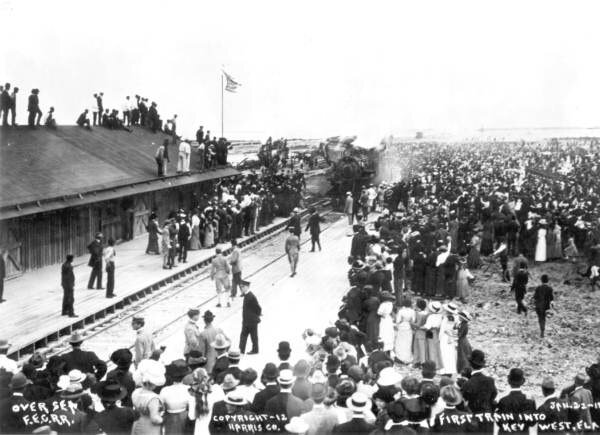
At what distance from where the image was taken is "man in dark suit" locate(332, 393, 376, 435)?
639 centimetres

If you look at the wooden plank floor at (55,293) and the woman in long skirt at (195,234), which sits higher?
the woman in long skirt at (195,234)

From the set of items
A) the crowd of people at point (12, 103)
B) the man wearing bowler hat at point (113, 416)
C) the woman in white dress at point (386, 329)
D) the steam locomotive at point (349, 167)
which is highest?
the crowd of people at point (12, 103)

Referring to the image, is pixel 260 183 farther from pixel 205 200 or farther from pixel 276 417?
pixel 276 417

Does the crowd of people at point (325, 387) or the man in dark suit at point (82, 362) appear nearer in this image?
the crowd of people at point (325, 387)

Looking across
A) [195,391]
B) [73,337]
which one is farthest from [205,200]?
[195,391]

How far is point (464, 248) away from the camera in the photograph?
67.1 ft

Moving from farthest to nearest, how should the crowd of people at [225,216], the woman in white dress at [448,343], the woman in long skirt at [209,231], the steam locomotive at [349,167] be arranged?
the steam locomotive at [349,167] < the woman in long skirt at [209,231] < the crowd of people at [225,216] < the woman in white dress at [448,343]

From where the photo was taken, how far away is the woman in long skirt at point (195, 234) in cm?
2169

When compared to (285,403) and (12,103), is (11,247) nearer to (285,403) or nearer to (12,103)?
(12,103)

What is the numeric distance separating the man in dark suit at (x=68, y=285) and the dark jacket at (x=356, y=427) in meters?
9.02

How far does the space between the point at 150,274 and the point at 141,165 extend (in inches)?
319

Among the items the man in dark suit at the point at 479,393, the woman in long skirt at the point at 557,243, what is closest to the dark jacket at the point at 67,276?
the man in dark suit at the point at 479,393

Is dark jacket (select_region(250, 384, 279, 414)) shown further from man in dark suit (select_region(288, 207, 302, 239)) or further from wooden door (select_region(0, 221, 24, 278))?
man in dark suit (select_region(288, 207, 302, 239))

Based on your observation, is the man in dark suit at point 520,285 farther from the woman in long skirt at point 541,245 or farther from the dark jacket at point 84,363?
the dark jacket at point 84,363
